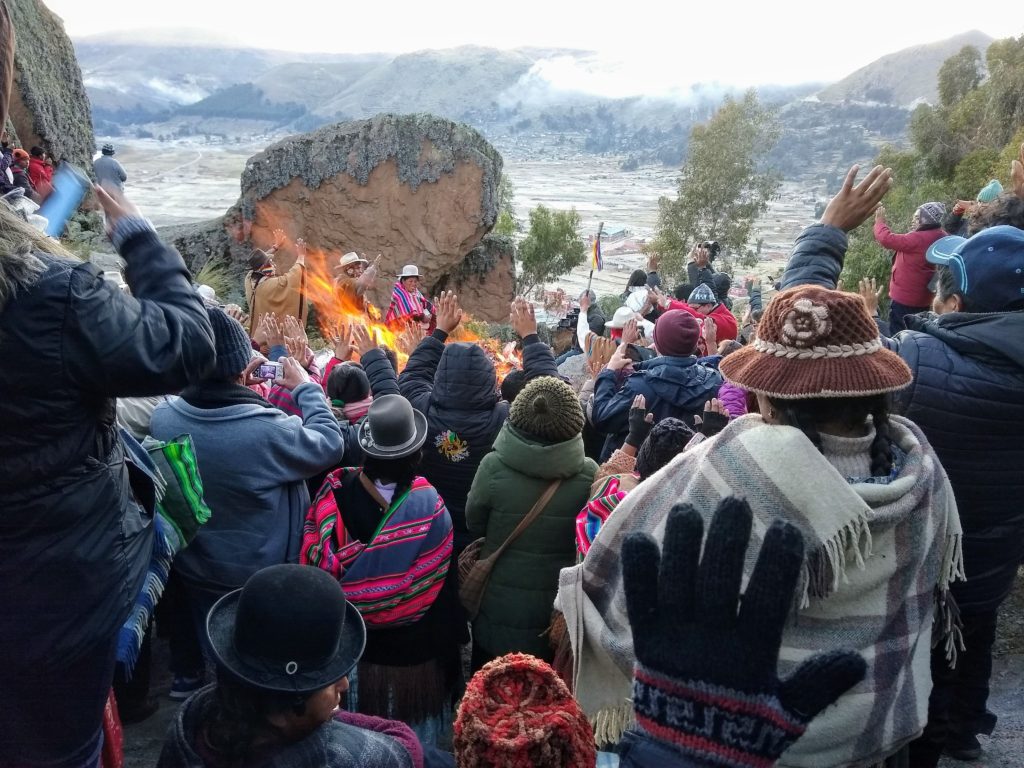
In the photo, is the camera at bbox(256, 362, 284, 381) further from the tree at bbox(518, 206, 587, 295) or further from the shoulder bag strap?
the tree at bbox(518, 206, 587, 295)

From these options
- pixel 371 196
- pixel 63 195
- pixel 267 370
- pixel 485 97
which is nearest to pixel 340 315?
pixel 371 196

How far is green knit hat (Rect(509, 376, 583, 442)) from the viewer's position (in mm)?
3012

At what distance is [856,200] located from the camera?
2568 millimetres

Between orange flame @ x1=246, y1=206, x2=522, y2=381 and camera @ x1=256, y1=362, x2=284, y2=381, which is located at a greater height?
camera @ x1=256, y1=362, x2=284, y2=381

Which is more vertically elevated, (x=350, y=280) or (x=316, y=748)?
(x=316, y=748)

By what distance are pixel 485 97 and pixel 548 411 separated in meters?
146

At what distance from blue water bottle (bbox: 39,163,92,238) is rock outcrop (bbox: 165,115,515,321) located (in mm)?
11628

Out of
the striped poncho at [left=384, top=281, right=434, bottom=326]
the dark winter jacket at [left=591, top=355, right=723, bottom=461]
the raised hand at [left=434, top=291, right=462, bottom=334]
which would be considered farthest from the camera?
the striped poncho at [left=384, top=281, right=434, bottom=326]

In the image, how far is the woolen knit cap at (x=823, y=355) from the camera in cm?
180

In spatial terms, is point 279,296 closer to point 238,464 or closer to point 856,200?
point 238,464

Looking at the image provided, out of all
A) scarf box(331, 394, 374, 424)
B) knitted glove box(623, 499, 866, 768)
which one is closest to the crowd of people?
knitted glove box(623, 499, 866, 768)

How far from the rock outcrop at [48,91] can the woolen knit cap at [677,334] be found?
34.3ft

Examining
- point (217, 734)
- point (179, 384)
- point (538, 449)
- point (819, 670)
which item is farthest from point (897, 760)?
point (179, 384)

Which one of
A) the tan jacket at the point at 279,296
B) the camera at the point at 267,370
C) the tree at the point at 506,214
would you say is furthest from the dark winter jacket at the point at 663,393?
the tree at the point at 506,214
